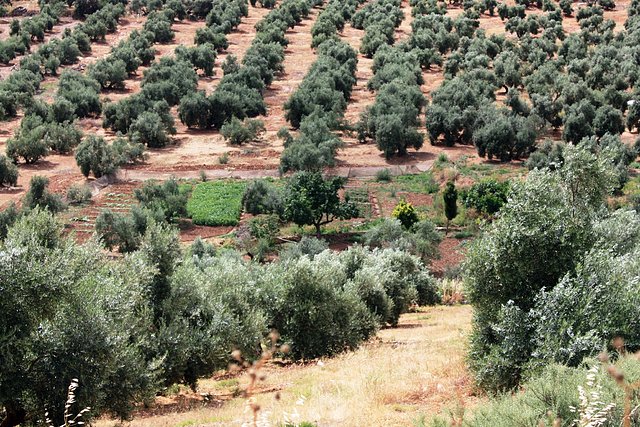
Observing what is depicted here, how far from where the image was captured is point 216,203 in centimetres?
5759

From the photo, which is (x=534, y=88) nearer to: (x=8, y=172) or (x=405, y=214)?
(x=405, y=214)

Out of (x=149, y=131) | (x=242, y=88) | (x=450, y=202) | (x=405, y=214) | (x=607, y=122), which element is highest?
(x=607, y=122)

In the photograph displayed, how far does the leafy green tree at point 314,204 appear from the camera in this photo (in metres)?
51.5

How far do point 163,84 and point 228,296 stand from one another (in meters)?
59.5

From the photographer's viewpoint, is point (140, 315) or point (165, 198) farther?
point (165, 198)

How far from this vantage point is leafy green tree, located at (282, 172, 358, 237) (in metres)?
51.5

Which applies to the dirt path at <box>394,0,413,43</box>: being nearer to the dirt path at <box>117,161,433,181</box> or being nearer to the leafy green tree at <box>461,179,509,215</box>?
the dirt path at <box>117,161,433,181</box>

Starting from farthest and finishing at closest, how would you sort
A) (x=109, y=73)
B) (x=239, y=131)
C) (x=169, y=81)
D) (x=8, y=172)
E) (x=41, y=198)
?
(x=109, y=73) < (x=169, y=81) < (x=239, y=131) < (x=8, y=172) < (x=41, y=198)

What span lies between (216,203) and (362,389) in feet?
134

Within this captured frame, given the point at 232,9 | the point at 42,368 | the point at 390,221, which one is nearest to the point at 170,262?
the point at 42,368

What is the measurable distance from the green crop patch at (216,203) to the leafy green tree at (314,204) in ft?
14.2

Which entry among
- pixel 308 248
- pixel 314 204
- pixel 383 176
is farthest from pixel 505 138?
pixel 308 248

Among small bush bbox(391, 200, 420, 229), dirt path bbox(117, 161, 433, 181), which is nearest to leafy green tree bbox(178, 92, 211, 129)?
dirt path bbox(117, 161, 433, 181)

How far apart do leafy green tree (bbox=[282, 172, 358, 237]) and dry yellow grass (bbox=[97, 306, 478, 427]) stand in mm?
25138
